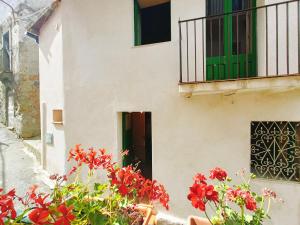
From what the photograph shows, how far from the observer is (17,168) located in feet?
31.4

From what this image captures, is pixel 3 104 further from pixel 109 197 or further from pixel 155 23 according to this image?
pixel 109 197

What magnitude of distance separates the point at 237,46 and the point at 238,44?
1.15 feet

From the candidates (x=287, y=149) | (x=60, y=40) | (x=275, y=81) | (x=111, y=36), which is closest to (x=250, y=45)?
(x=275, y=81)

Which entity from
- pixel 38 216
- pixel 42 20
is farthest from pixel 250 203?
pixel 42 20

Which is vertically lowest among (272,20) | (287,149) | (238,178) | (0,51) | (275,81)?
(238,178)

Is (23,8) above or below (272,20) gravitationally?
above

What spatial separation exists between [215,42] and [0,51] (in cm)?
1558

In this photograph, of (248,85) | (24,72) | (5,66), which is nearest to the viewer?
(248,85)

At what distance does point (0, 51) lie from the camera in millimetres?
15633

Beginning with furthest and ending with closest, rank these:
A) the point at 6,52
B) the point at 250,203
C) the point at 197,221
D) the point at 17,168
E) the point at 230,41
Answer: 1. the point at 6,52
2. the point at 17,168
3. the point at 230,41
4. the point at 197,221
5. the point at 250,203

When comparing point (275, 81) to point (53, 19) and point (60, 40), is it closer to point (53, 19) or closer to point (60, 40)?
point (60, 40)

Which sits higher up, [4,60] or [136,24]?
[4,60]

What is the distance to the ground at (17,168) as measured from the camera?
798 cm

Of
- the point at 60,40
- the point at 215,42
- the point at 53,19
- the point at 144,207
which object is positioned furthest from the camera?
the point at 53,19
